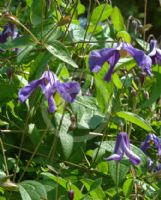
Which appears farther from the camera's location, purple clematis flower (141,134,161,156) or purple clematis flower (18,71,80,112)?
purple clematis flower (141,134,161,156)

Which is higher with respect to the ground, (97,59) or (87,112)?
(97,59)

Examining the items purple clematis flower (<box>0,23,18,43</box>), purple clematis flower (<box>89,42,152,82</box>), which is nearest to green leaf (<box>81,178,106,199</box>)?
purple clematis flower (<box>89,42,152,82</box>)

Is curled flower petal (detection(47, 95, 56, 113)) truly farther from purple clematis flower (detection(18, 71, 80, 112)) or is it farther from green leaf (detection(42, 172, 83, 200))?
green leaf (detection(42, 172, 83, 200))

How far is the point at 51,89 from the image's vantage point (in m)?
1.21

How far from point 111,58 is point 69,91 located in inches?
7.6

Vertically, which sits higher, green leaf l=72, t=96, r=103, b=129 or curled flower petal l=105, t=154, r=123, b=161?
green leaf l=72, t=96, r=103, b=129

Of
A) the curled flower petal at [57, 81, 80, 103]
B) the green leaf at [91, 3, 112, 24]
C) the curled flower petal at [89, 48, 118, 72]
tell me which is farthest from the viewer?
the green leaf at [91, 3, 112, 24]

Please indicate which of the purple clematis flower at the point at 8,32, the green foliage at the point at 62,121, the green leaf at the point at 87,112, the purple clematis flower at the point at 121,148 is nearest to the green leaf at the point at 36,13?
the green foliage at the point at 62,121

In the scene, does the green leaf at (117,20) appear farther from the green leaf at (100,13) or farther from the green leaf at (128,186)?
the green leaf at (128,186)

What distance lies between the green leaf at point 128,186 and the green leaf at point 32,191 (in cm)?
31

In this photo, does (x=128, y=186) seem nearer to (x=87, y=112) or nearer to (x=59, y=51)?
(x=87, y=112)

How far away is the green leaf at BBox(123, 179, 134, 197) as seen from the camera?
58.1 inches

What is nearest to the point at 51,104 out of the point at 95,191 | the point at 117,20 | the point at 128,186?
the point at 95,191

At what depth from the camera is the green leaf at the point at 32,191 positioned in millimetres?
1228
